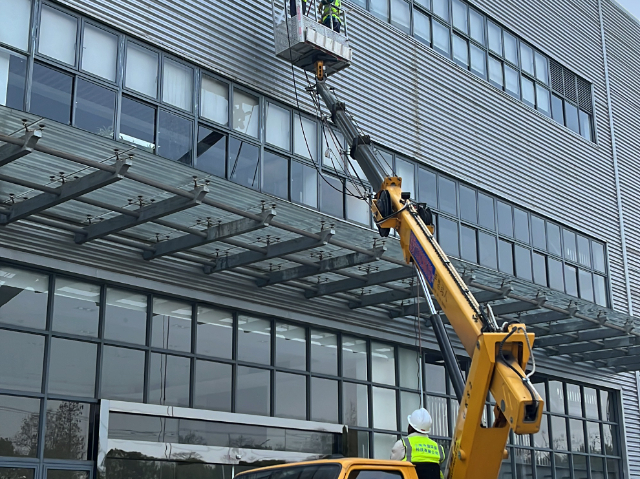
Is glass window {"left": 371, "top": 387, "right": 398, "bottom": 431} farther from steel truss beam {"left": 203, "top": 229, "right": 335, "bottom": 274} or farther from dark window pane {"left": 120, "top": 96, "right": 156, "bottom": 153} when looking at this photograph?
dark window pane {"left": 120, "top": 96, "right": 156, "bottom": 153}

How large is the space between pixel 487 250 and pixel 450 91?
162 inches

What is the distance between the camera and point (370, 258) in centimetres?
1395

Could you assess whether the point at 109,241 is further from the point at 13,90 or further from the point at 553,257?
the point at 553,257

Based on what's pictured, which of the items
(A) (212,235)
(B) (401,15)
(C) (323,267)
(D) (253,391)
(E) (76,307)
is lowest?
(D) (253,391)

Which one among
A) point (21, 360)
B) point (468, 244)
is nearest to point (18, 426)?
point (21, 360)

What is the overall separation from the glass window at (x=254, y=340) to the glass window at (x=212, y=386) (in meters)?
0.53

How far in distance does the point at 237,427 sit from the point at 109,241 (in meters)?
Answer: 3.93

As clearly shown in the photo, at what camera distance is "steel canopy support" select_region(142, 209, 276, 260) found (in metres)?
12.3

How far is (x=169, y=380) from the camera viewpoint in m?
13.7

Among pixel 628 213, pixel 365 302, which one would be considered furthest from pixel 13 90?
pixel 628 213

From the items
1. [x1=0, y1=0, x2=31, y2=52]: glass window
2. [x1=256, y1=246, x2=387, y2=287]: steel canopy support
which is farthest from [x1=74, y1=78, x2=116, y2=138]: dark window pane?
[x1=256, y1=246, x2=387, y2=287]: steel canopy support

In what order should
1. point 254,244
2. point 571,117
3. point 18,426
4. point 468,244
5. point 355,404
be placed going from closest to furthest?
point 18,426 < point 254,244 < point 355,404 < point 468,244 < point 571,117

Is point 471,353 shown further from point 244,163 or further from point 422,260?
point 244,163

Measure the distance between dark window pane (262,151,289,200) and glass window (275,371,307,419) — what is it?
343cm
